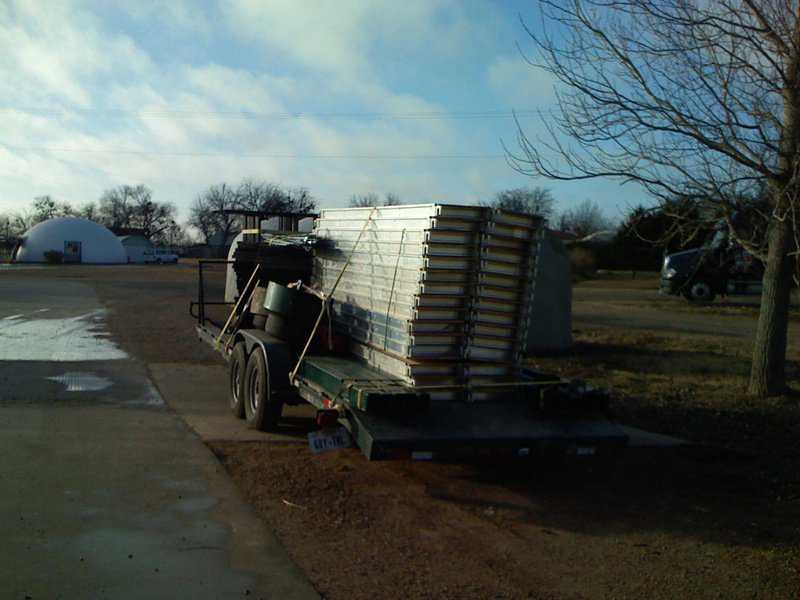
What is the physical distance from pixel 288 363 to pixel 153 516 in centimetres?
267

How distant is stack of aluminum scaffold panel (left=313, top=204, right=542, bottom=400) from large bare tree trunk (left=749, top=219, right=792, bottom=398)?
4808 mm

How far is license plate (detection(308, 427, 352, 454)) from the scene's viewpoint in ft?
20.8

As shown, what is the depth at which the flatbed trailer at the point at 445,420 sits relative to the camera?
6.23 meters

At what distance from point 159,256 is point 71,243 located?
9.04m

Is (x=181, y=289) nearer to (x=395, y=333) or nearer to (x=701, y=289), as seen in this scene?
(x=701, y=289)

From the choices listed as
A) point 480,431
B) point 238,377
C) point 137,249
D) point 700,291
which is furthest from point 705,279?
point 137,249

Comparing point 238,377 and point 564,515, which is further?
point 238,377

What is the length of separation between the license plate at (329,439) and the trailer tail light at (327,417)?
2.4 inches

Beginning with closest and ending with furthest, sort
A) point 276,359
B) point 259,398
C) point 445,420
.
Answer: point 445,420, point 276,359, point 259,398

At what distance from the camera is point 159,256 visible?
A: 86375 mm

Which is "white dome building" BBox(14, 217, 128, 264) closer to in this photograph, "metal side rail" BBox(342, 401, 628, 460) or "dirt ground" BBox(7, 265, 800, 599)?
"dirt ground" BBox(7, 265, 800, 599)

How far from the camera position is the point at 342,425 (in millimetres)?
6703

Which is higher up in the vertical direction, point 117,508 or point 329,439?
point 329,439

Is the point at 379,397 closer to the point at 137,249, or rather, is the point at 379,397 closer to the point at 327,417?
the point at 327,417
